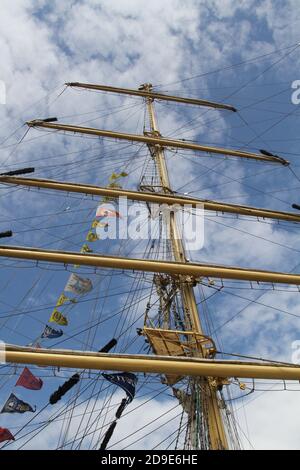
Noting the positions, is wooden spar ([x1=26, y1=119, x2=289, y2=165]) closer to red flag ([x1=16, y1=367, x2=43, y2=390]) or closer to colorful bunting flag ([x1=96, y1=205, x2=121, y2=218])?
colorful bunting flag ([x1=96, y1=205, x2=121, y2=218])

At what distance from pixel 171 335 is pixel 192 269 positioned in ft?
6.29

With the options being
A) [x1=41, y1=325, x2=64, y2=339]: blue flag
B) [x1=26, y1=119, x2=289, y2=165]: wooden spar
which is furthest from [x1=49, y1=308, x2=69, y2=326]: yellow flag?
[x1=26, y1=119, x2=289, y2=165]: wooden spar

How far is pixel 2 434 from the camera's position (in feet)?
25.1

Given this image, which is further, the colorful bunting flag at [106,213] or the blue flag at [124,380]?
the colorful bunting flag at [106,213]

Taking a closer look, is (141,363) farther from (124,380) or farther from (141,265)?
(141,265)

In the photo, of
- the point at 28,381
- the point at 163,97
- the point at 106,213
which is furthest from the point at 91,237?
the point at 163,97

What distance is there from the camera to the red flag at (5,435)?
7.65 meters

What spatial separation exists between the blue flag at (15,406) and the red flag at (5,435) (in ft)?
2.24

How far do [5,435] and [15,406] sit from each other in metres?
0.78

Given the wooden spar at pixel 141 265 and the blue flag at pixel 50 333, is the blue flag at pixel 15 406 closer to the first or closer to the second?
the blue flag at pixel 50 333

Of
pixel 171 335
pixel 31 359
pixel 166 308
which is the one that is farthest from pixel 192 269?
pixel 31 359

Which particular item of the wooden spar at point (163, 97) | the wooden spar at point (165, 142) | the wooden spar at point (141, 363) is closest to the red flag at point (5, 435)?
the wooden spar at point (141, 363)

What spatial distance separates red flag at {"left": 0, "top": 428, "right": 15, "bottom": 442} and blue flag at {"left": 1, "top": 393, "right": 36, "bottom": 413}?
68 centimetres

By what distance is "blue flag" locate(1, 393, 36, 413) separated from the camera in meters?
8.39
